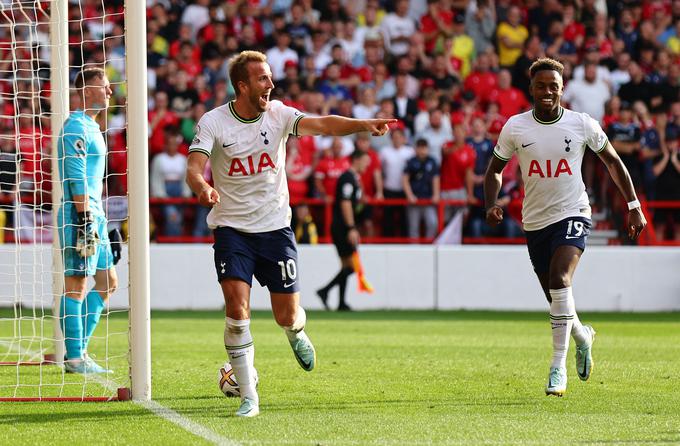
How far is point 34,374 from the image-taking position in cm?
1042

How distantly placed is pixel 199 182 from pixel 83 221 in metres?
2.75

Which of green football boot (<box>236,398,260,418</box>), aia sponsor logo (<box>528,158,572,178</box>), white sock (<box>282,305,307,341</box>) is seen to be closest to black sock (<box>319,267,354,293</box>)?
aia sponsor logo (<box>528,158,572,178</box>)

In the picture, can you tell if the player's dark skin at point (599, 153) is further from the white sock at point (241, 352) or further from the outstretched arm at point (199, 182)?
the outstretched arm at point (199, 182)

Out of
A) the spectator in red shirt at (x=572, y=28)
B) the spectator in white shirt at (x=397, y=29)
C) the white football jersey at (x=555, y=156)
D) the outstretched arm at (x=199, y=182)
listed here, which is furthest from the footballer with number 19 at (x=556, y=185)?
the spectator in red shirt at (x=572, y=28)

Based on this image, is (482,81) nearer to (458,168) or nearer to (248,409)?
(458,168)

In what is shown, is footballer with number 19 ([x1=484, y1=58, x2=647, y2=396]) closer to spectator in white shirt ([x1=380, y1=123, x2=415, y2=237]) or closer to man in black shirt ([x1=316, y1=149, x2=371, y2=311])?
man in black shirt ([x1=316, y1=149, x2=371, y2=311])

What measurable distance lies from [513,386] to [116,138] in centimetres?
1289

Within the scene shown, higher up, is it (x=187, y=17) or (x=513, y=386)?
(x=187, y=17)

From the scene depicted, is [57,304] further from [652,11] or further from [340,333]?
[652,11]

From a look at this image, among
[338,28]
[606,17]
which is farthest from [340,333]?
[606,17]

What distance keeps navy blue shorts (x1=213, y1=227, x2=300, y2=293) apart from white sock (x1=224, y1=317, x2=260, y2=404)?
0.32 m

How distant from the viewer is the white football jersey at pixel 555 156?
923cm

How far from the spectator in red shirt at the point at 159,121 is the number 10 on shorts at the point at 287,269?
1244 centimetres

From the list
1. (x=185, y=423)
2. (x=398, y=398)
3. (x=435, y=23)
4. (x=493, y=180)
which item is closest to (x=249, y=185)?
(x=185, y=423)
